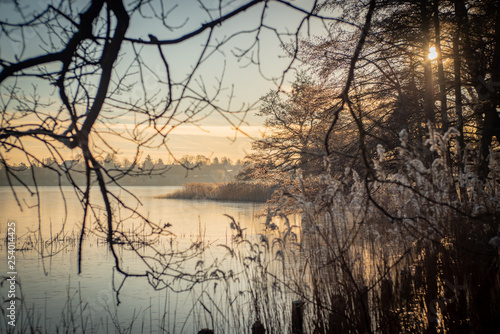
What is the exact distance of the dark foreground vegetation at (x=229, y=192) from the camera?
22672 millimetres

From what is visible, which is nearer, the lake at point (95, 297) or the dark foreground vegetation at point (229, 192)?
the lake at point (95, 297)

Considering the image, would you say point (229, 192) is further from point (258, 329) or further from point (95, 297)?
point (258, 329)

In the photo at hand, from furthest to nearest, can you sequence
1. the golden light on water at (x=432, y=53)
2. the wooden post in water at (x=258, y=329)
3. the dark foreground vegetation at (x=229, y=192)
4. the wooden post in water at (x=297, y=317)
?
the dark foreground vegetation at (x=229, y=192)
the golden light on water at (x=432, y=53)
the wooden post in water at (x=297, y=317)
the wooden post in water at (x=258, y=329)

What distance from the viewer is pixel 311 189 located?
307 inches

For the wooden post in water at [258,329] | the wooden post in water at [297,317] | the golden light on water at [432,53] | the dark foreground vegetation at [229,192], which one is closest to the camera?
the wooden post in water at [258,329]

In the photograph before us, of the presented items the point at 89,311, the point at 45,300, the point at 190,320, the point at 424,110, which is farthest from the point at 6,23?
the point at 424,110

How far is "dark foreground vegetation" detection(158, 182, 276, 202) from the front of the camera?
74.4ft

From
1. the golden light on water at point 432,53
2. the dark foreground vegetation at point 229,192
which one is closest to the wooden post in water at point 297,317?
the golden light on water at point 432,53

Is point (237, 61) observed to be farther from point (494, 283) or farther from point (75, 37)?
point (494, 283)

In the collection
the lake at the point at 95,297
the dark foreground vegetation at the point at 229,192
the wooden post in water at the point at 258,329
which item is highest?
the dark foreground vegetation at the point at 229,192

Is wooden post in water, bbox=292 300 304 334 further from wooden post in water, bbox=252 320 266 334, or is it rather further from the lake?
the lake

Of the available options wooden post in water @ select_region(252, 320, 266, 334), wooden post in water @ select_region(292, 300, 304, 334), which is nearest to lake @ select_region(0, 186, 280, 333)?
wooden post in water @ select_region(252, 320, 266, 334)

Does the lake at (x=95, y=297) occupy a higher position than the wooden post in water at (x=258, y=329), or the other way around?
the wooden post in water at (x=258, y=329)

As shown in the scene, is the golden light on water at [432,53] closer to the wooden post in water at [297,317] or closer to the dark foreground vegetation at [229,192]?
the wooden post in water at [297,317]
